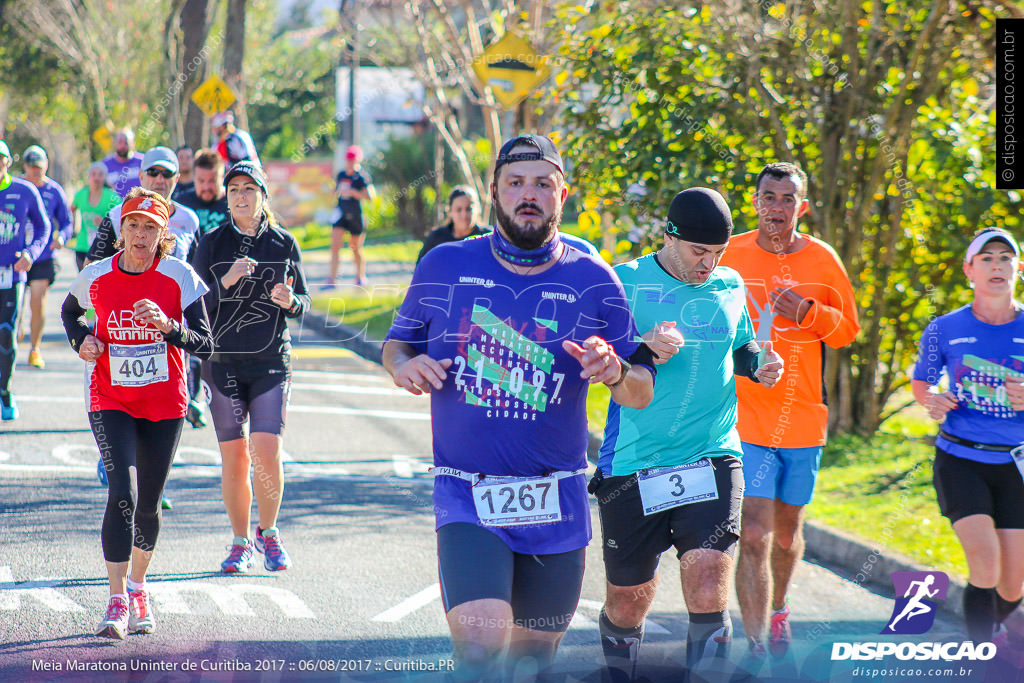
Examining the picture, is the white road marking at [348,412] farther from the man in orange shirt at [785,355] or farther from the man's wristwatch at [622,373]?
the man's wristwatch at [622,373]

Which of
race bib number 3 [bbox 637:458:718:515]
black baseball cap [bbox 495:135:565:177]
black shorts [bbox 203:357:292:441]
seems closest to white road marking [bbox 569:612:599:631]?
race bib number 3 [bbox 637:458:718:515]

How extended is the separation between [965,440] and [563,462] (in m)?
2.37

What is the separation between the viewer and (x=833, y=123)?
9.35m

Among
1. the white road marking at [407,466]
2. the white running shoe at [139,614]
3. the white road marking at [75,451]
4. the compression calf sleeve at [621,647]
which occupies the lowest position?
the white road marking at [407,466]

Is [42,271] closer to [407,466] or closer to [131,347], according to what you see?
[407,466]

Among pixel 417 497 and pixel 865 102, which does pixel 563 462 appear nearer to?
pixel 417 497

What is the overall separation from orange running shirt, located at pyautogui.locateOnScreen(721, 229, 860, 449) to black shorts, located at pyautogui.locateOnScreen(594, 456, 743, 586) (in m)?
0.85

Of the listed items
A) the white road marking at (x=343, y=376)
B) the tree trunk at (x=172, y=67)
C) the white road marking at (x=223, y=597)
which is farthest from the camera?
the tree trunk at (x=172, y=67)

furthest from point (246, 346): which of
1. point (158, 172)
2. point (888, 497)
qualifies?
point (888, 497)

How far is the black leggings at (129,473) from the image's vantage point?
4930 millimetres

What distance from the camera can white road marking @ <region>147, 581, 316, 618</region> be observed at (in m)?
5.39

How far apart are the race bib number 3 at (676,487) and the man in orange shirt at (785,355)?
0.86 m

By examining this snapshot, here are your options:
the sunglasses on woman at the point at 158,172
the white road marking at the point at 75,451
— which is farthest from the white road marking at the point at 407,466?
the sunglasses on woman at the point at 158,172

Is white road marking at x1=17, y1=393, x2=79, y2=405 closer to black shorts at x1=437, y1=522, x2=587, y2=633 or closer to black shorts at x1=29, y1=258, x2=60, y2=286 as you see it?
black shorts at x1=29, y1=258, x2=60, y2=286
